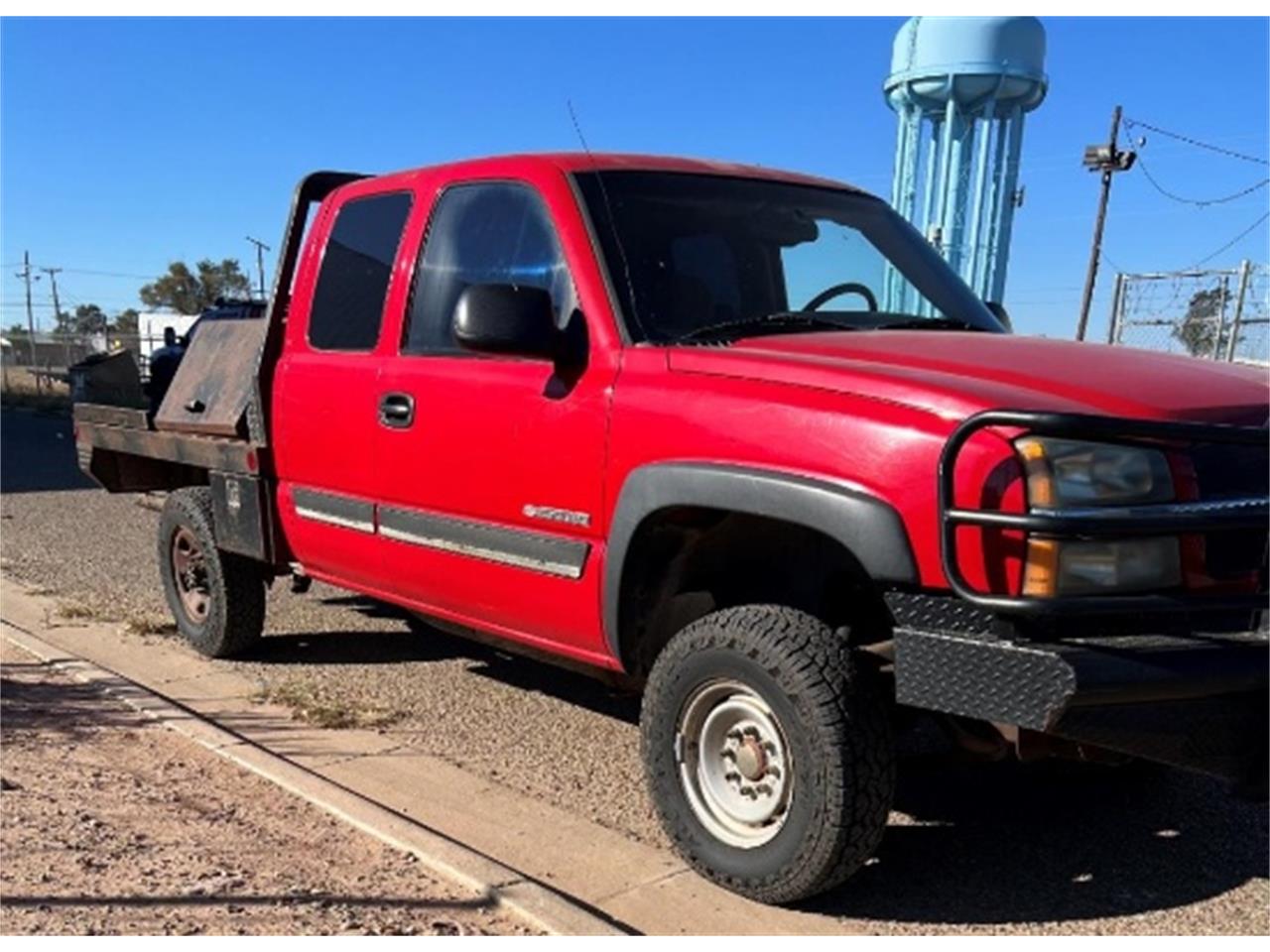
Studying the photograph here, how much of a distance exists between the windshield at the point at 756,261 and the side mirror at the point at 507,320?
0.86ft

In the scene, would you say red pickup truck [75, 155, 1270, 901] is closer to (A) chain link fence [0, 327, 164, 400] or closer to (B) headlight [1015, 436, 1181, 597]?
(B) headlight [1015, 436, 1181, 597]

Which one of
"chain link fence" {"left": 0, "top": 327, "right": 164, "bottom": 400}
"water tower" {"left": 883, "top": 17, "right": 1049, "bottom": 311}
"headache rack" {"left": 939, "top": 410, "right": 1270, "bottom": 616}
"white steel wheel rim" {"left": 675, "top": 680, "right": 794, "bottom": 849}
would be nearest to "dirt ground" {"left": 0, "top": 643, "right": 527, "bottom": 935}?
"white steel wheel rim" {"left": 675, "top": 680, "right": 794, "bottom": 849}

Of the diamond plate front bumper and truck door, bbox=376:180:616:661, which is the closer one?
the diamond plate front bumper

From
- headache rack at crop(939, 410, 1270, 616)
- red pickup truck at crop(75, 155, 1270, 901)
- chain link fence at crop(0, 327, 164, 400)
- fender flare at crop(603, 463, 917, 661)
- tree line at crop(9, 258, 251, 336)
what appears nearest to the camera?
headache rack at crop(939, 410, 1270, 616)

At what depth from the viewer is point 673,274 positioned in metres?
3.87

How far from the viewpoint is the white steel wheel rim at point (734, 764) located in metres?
3.22

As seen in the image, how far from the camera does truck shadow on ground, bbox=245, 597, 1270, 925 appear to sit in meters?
3.27

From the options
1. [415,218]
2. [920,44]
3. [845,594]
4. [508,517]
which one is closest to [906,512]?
[845,594]

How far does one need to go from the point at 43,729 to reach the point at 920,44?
65.6ft

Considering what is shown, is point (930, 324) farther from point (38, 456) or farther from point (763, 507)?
point (38, 456)

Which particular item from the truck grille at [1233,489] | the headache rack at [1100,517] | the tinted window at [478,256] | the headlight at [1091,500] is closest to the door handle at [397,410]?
the tinted window at [478,256]

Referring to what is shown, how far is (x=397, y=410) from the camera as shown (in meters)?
4.34

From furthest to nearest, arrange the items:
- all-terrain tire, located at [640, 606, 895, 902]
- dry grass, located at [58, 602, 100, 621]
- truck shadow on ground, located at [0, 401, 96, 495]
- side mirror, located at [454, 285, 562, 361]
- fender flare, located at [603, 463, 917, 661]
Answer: truck shadow on ground, located at [0, 401, 96, 495]
dry grass, located at [58, 602, 100, 621]
side mirror, located at [454, 285, 562, 361]
all-terrain tire, located at [640, 606, 895, 902]
fender flare, located at [603, 463, 917, 661]

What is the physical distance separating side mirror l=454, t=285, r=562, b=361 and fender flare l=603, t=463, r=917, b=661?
527 millimetres
